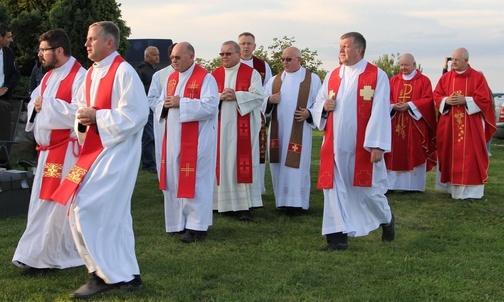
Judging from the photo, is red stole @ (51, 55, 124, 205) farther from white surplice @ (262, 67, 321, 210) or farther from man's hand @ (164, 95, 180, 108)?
white surplice @ (262, 67, 321, 210)

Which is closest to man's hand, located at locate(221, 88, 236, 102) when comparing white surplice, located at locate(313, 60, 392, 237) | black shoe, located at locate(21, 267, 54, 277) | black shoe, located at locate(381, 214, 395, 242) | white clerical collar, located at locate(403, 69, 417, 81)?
white surplice, located at locate(313, 60, 392, 237)

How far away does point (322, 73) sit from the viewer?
30.6 m

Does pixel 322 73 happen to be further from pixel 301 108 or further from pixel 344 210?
pixel 344 210

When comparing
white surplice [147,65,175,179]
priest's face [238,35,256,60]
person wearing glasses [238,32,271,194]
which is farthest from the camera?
priest's face [238,35,256,60]

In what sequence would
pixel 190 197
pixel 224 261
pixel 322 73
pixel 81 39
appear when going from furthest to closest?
pixel 322 73 → pixel 81 39 → pixel 190 197 → pixel 224 261

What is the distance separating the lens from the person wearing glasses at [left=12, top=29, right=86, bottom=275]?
231 inches

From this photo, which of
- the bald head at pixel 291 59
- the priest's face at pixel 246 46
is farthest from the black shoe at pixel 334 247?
the priest's face at pixel 246 46

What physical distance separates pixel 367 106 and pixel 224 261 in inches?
81.7

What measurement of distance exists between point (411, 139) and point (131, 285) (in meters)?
6.97

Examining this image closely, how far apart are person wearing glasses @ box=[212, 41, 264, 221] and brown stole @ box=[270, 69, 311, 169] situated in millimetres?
331

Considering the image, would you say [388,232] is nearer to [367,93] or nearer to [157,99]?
[367,93]

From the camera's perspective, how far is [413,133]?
11414 mm

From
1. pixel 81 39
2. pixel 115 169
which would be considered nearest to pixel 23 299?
pixel 115 169

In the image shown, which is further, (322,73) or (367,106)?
(322,73)
